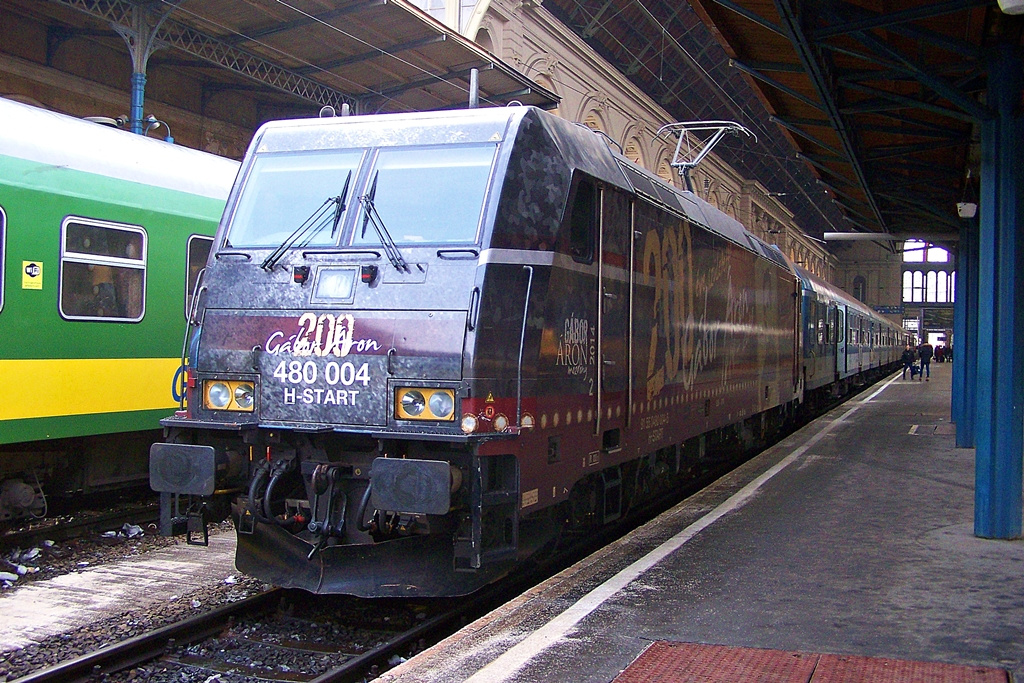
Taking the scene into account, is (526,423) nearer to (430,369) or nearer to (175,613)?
(430,369)

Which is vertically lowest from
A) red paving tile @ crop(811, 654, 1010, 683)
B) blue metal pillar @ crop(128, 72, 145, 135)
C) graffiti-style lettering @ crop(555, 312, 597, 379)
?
Answer: red paving tile @ crop(811, 654, 1010, 683)

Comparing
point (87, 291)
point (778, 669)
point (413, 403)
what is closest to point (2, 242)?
point (87, 291)

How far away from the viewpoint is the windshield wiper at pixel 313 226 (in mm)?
6496

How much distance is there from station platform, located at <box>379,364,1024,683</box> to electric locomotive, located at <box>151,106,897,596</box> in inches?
26.2

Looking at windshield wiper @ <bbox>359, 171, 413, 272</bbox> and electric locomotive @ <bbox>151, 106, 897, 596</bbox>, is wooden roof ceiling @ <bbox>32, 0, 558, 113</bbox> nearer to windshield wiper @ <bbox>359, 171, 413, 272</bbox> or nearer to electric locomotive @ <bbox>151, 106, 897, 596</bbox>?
electric locomotive @ <bbox>151, 106, 897, 596</bbox>

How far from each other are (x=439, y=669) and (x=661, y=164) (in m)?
34.7

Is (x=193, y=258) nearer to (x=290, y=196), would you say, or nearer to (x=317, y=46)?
(x=290, y=196)

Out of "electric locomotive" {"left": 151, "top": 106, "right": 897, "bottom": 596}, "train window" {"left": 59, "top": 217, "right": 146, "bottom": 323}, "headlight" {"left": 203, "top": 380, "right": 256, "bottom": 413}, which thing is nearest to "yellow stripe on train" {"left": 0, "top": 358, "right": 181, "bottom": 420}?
"train window" {"left": 59, "top": 217, "right": 146, "bottom": 323}

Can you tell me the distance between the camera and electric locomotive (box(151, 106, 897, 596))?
5844 mm

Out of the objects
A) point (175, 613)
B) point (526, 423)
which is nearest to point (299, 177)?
point (526, 423)

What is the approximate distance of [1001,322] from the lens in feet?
26.4

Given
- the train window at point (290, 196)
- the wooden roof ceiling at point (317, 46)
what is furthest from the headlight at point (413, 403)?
the wooden roof ceiling at point (317, 46)

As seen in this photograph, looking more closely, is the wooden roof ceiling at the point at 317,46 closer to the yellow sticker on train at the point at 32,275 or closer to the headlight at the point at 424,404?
the yellow sticker on train at the point at 32,275

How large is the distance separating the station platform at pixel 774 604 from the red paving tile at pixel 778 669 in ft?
0.04
